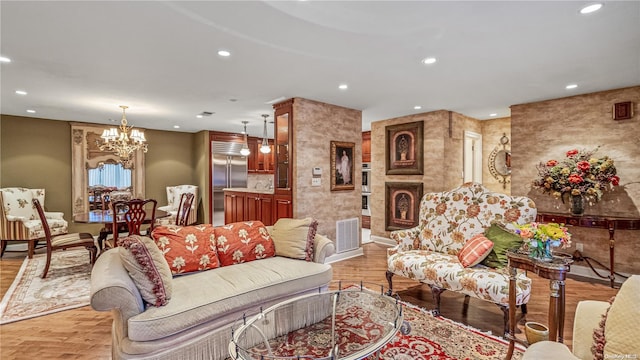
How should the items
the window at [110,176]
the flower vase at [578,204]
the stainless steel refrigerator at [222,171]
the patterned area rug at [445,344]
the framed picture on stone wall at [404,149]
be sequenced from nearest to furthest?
the patterned area rug at [445,344], the flower vase at [578,204], the framed picture on stone wall at [404,149], the window at [110,176], the stainless steel refrigerator at [222,171]

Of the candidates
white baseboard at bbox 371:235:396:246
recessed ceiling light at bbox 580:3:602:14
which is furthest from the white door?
recessed ceiling light at bbox 580:3:602:14

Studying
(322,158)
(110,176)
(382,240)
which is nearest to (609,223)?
(382,240)

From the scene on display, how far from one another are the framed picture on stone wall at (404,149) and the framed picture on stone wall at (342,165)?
118 centimetres

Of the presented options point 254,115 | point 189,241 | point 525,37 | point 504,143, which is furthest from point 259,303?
point 504,143

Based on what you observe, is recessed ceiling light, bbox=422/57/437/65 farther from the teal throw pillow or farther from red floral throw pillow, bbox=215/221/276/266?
red floral throw pillow, bbox=215/221/276/266

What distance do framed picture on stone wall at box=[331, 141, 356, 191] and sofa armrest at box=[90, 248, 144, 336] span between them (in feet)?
10.5

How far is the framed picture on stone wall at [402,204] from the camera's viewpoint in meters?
5.57

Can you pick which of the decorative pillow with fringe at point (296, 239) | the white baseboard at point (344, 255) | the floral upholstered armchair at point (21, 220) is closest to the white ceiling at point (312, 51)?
Result: the decorative pillow with fringe at point (296, 239)

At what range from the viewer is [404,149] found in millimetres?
5793

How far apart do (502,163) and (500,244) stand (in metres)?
3.59

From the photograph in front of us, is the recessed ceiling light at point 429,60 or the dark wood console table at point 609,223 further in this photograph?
the dark wood console table at point 609,223

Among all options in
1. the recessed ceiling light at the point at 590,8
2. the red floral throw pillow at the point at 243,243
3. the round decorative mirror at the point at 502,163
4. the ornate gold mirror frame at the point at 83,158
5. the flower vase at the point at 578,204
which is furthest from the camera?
the ornate gold mirror frame at the point at 83,158

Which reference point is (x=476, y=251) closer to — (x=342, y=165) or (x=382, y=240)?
(x=342, y=165)

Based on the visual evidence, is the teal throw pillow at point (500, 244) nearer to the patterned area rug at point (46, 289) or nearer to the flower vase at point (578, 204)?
the flower vase at point (578, 204)
